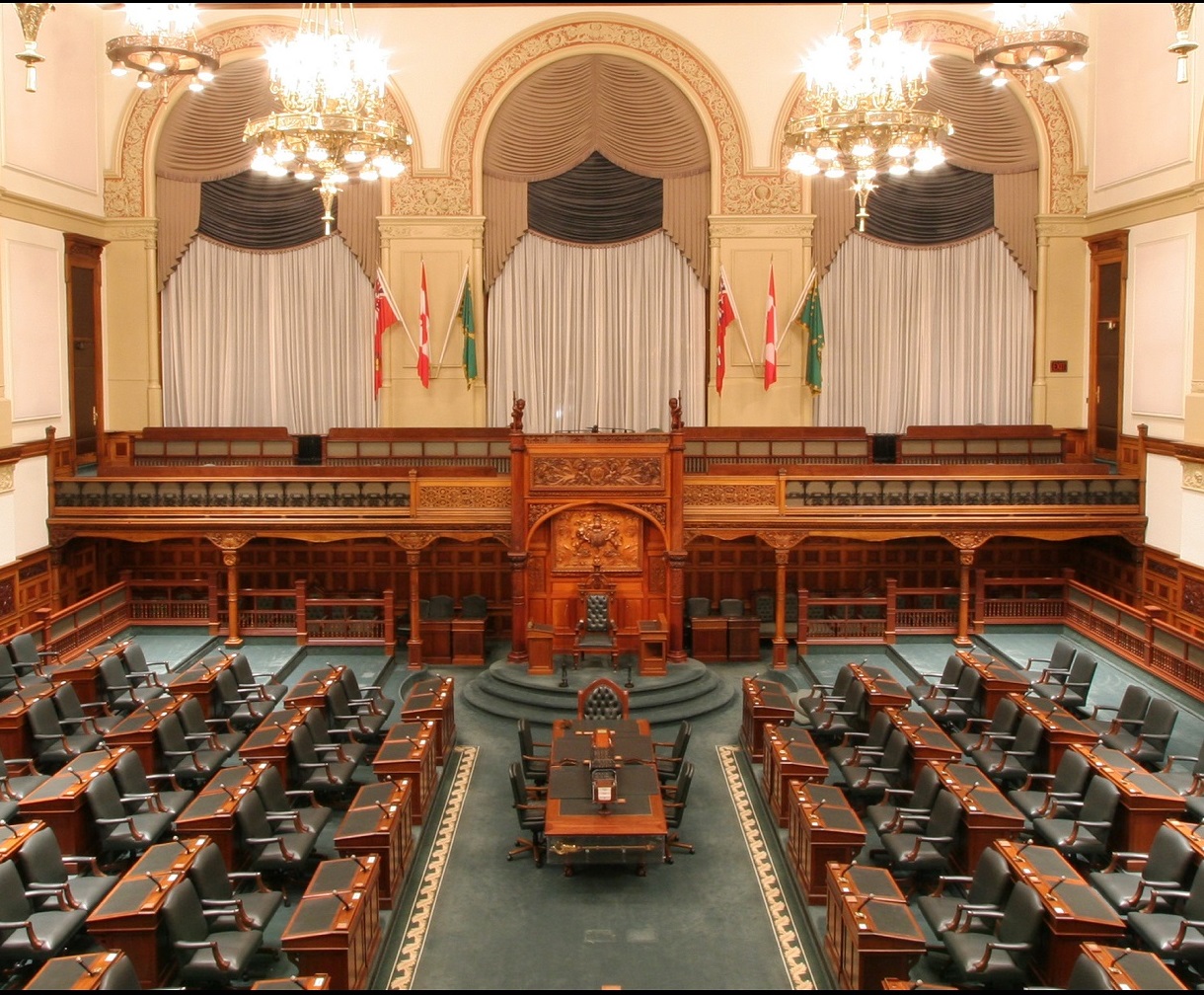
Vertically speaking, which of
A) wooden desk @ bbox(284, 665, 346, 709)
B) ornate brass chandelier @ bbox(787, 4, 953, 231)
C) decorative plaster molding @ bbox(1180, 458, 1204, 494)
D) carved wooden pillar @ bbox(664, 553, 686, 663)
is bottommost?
wooden desk @ bbox(284, 665, 346, 709)

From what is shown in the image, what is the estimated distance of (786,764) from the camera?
11.4m

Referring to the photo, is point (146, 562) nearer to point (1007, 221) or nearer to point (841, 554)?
point (841, 554)

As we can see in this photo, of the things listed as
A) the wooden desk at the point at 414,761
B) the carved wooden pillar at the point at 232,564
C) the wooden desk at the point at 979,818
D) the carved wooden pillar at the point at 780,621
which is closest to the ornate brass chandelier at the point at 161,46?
the wooden desk at the point at 414,761

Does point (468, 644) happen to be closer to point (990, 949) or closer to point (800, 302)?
point (800, 302)

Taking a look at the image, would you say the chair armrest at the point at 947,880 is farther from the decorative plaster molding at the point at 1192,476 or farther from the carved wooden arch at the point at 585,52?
the carved wooden arch at the point at 585,52

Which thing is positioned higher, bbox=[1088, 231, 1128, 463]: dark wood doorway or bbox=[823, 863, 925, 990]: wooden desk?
bbox=[1088, 231, 1128, 463]: dark wood doorway

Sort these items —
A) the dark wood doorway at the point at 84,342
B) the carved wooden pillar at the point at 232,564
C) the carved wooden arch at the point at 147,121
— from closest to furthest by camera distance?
the carved wooden pillar at the point at 232,564 → the dark wood doorway at the point at 84,342 → the carved wooden arch at the point at 147,121

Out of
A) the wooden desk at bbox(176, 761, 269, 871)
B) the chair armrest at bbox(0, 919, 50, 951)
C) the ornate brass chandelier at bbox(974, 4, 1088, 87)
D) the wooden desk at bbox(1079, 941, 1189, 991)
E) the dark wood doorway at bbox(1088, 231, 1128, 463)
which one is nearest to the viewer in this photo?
the wooden desk at bbox(1079, 941, 1189, 991)

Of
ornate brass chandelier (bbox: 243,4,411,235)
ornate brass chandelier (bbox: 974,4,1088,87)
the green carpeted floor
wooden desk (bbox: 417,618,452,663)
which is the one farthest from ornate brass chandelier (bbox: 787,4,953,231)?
wooden desk (bbox: 417,618,452,663)

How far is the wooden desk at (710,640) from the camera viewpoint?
17984mm

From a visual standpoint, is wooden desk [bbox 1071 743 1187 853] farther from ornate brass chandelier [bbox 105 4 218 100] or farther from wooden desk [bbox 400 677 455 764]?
ornate brass chandelier [bbox 105 4 218 100]

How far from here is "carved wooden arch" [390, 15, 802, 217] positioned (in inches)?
821

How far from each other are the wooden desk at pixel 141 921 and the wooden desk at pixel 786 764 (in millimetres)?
5662

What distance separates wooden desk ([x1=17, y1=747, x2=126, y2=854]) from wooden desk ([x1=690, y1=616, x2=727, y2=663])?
374 inches
